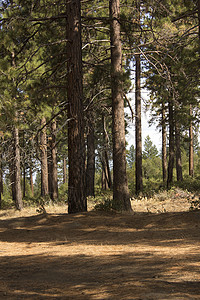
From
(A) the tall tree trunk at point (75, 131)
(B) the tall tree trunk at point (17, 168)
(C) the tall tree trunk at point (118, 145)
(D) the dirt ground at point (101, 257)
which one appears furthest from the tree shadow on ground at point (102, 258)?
(B) the tall tree trunk at point (17, 168)

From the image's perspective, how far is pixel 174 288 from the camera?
10.7 ft

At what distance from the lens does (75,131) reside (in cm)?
1002

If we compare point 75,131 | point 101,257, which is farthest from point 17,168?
point 101,257

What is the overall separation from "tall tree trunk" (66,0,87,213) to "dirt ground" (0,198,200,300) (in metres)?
0.77

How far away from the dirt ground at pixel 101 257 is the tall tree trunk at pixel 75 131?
77 centimetres

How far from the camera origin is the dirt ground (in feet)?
11.3

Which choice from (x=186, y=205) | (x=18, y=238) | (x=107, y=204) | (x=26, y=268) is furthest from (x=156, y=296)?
(x=186, y=205)

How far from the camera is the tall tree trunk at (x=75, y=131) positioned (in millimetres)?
9930

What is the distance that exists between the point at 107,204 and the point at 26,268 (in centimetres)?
614

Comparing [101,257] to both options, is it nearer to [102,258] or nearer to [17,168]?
[102,258]

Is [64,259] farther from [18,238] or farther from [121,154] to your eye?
[121,154]

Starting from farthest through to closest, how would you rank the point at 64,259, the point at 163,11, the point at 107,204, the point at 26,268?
the point at 163,11 → the point at 107,204 → the point at 64,259 → the point at 26,268

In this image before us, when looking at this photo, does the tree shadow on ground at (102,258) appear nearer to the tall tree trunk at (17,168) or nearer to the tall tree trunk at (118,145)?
the tall tree trunk at (118,145)

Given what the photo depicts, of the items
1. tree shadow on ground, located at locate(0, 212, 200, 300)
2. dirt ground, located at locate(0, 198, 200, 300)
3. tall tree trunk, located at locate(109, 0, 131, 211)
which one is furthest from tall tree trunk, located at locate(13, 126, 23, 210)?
tree shadow on ground, located at locate(0, 212, 200, 300)
